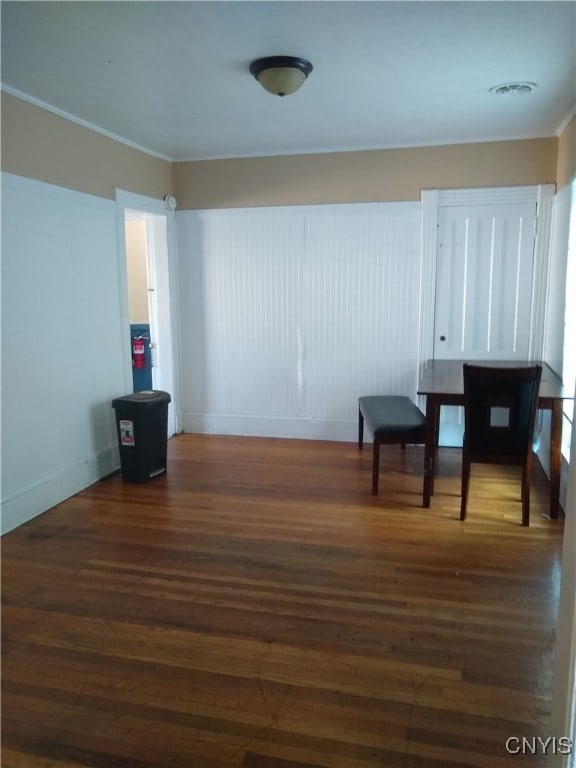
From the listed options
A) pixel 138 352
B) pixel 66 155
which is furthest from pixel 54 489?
pixel 138 352

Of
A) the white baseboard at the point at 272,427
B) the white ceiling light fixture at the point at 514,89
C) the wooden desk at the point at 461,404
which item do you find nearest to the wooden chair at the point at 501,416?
the wooden desk at the point at 461,404

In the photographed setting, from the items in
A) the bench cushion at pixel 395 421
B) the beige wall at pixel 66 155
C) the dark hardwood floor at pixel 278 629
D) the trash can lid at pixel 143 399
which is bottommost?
the dark hardwood floor at pixel 278 629

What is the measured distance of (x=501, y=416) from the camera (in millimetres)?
3293

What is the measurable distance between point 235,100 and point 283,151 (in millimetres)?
1405

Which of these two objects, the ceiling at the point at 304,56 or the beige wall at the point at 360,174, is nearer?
the ceiling at the point at 304,56

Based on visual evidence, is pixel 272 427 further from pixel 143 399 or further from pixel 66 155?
pixel 66 155

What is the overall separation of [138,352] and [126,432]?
2.19 metres

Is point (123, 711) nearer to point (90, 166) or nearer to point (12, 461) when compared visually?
point (12, 461)

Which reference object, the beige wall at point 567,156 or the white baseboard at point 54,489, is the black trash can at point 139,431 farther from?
the beige wall at point 567,156

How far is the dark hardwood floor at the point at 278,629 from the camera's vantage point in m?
1.79

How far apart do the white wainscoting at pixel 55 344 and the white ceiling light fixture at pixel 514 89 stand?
2.73 meters

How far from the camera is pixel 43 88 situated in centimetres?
322

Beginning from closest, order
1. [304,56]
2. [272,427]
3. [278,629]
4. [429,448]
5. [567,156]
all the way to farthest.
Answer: [278,629] < [304,56] < [429,448] < [567,156] < [272,427]

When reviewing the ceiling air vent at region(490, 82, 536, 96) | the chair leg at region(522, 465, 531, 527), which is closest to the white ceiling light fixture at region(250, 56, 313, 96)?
the ceiling air vent at region(490, 82, 536, 96)
